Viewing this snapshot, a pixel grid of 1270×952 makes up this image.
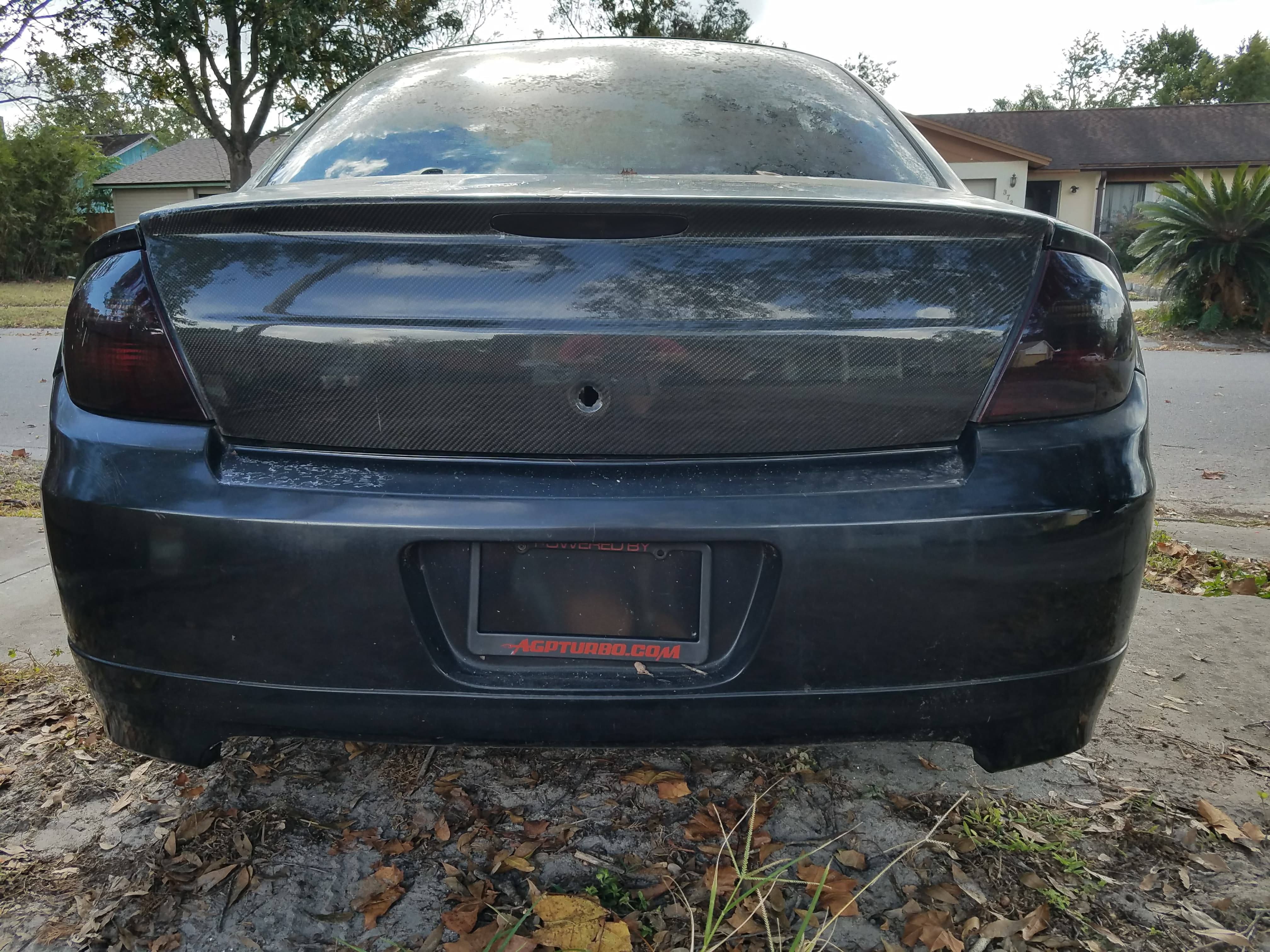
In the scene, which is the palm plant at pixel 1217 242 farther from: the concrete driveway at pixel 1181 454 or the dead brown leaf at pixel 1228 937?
the dead brown leaf at pixel 1228 937

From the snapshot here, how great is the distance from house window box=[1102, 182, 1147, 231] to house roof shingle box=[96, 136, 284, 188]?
95.5 ft

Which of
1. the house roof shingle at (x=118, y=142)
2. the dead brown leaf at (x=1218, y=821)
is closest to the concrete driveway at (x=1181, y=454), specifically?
the dead brown leaf at (x=1218, y=821)

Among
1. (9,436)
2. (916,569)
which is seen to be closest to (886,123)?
(916,569)

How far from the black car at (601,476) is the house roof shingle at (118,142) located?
191 ft

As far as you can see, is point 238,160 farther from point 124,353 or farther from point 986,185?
point 986,185

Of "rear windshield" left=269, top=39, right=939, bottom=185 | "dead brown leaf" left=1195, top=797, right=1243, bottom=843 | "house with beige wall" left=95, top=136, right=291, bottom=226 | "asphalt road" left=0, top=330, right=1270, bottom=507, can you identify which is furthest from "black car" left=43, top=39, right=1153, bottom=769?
"house with beige wall" left=95, top=136, right=291, bottom=226

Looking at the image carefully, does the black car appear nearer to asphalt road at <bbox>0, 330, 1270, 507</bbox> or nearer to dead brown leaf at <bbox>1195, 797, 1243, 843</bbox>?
dead brown leaf at <bbox>1195, 797, 1243, 843</bbox>

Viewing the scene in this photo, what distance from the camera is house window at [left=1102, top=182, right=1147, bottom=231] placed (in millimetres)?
29891

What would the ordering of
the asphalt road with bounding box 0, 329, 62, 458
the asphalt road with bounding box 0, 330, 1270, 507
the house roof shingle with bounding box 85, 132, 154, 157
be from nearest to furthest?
the asphalt road with bounding box 0, 330, 1270, 507
the asphalt road with bounding box 0, 329, 62, 458
the house roof shingle with bounding box 85, 132, 154, 157

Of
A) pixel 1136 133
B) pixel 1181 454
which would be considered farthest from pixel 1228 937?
pixel 1136 133

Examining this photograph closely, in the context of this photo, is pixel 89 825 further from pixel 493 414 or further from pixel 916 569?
pixel 916 569

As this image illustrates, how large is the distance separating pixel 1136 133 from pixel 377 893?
36.2m

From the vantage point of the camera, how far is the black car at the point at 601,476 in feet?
4.50

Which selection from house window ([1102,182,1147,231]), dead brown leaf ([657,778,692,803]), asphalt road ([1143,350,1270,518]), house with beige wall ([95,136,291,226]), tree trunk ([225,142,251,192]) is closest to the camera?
dead brown leaf ([657,778,692,803])
